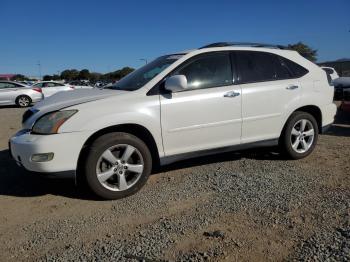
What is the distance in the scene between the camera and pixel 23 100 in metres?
17.7

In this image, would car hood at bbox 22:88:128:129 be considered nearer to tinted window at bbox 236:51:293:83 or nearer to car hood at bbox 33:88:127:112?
car hood at bbox 33:88:127:112

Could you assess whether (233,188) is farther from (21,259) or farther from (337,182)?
(21,259)

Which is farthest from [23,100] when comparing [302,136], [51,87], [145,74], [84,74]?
[84,74]

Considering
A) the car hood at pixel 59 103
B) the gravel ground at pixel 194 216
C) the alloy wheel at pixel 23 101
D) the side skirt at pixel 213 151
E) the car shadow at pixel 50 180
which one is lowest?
the gravel ground at pixel 194 216

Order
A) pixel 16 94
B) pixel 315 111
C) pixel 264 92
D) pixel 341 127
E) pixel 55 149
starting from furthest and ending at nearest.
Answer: pixel 16 94 < pixel 341 127 < pixel 315 111 < pixel 264 92 < pixel 55 149

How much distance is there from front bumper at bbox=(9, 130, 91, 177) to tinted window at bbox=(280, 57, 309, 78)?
3080 millimetres

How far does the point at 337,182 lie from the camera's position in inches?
175

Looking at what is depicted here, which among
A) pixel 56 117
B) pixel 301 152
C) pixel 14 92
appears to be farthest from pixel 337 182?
pixel 14 92

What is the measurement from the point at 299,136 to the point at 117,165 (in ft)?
9.28

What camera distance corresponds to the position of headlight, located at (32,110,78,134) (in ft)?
12.6

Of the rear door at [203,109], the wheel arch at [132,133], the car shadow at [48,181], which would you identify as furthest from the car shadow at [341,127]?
the wheel arch at [132,133]

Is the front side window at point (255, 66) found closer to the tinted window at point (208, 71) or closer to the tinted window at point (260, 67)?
the tinted window at point (260, 67)

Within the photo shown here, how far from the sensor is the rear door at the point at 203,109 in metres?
4.35

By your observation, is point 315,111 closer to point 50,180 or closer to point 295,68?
point 295,68
